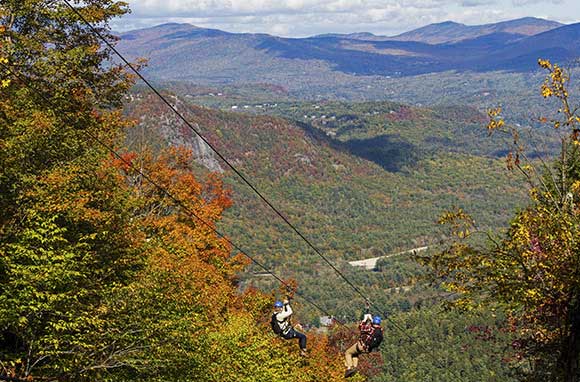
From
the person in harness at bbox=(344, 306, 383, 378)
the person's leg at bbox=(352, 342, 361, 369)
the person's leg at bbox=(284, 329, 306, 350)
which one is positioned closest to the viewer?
the person in harness at bbox=(344, 306, 383, 378)

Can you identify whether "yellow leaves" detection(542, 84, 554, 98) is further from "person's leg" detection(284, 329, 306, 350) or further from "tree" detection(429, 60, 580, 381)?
"person's leg" detection(284, 329, 306, 350)

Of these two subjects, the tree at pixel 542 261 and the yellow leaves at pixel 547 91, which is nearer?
the tree at pixel 542 261

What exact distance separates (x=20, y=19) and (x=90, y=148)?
24.4ft

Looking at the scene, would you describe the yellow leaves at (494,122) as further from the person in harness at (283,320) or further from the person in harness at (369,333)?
the person in harness at (283,320)

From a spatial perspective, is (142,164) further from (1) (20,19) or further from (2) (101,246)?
(2) (101,246)

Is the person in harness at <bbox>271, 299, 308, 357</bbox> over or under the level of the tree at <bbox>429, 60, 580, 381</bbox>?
under

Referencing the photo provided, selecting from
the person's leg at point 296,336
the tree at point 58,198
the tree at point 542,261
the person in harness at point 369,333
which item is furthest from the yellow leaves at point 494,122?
the tree at point 58,198

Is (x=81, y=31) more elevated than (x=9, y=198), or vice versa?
(x=81, y=31)

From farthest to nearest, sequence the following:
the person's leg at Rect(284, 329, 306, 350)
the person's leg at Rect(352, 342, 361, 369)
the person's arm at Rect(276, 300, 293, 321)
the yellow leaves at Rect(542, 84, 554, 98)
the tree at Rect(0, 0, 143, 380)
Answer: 1. the person's leg at Rect(284, 329, 306, 350)
2. the person's arm at Rect(276, 300, 293, 321)
3. the person's leg at Rect(352, 342, 361, 369)
4. the tree at Rect(0, 0, 143, 380)
5. the yellow leaves at Rect(542, 84, 554, 98)

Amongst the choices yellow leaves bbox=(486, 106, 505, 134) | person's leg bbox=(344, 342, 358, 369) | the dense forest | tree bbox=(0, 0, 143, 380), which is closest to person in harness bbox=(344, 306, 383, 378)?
person's leg bbox=(344, 342, 358, 369)

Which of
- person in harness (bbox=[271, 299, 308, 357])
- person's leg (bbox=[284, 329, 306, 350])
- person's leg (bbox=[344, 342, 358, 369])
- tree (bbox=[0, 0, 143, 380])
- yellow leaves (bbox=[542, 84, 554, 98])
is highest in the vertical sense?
yellow leaves (bbox=[542, 84, 554, 98])

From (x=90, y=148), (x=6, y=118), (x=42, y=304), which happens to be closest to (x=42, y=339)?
(x=42, y=304)

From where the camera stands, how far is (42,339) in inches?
632

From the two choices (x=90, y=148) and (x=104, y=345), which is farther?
(x=90, y=148)
